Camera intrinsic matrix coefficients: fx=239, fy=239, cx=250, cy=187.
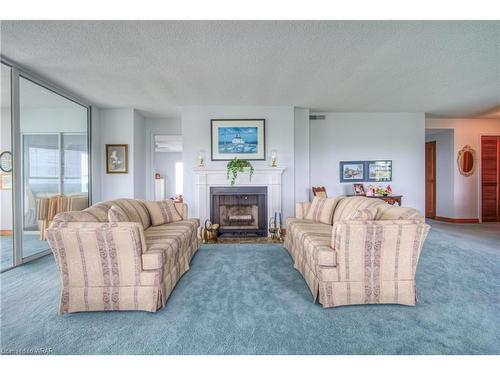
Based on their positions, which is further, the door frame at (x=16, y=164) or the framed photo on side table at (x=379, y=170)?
the framed photo on side table at (x=379, y=170)

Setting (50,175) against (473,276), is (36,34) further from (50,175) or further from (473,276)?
(473,276)

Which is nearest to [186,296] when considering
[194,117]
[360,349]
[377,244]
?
[360,349]

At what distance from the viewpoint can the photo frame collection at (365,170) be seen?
5391mm

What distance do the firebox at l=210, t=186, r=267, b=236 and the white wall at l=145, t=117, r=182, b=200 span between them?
1763 millimetres

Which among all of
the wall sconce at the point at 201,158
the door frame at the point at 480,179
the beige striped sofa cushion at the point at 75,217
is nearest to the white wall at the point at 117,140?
the wall sconce at the point at 201,158

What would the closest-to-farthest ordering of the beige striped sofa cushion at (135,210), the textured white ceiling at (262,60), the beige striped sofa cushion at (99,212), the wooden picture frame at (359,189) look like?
1. the beige striped sofa cushion at (99,212)
2. the textured white ceiling at (262,60)
3. the beige striped sofa cushion at (135,210)
4. the wooden picture frame at (359,189)

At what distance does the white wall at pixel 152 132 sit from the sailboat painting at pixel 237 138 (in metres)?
1.41

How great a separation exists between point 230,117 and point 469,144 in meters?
5.94

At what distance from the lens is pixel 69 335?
1.69 m

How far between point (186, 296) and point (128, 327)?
556mm

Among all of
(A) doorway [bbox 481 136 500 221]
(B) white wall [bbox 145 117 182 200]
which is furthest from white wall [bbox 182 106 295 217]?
(A) doorway [bbox 481 136 500 221]

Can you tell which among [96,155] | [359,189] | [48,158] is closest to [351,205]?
[359,189]

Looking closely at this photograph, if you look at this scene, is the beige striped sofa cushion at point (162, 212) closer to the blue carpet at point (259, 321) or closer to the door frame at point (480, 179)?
the blue carpet at point (259, 321)

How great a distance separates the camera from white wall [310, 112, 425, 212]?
5.38 m
